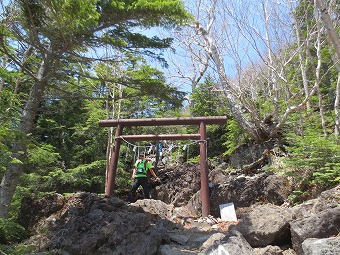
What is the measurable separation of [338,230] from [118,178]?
713 cm

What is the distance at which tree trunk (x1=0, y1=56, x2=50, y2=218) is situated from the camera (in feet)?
14.7

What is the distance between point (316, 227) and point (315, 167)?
9.92ft

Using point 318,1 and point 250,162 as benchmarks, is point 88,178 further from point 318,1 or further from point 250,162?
point 318,1

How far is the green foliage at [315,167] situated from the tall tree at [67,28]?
12.9ft

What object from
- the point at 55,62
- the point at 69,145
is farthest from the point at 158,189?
the point at 55,62

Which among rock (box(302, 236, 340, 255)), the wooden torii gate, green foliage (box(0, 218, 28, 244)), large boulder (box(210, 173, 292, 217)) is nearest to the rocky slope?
rock (box(302, 236, 340, 255))

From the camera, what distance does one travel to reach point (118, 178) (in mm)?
9719

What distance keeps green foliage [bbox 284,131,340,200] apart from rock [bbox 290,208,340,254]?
1.97 m

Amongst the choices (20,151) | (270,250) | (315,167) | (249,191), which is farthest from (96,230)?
(315,167)

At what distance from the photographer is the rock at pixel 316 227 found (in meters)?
3.81

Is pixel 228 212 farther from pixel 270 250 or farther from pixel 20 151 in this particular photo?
pixel 20 151

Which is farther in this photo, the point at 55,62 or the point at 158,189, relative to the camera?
the point at 158,189

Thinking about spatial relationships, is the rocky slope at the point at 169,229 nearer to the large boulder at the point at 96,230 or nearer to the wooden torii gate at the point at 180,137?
the large boulder at the point at 96,230

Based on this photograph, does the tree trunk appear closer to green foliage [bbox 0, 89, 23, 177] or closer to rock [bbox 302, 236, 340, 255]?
green foliage [bbox 0, 89, 23, 177]
